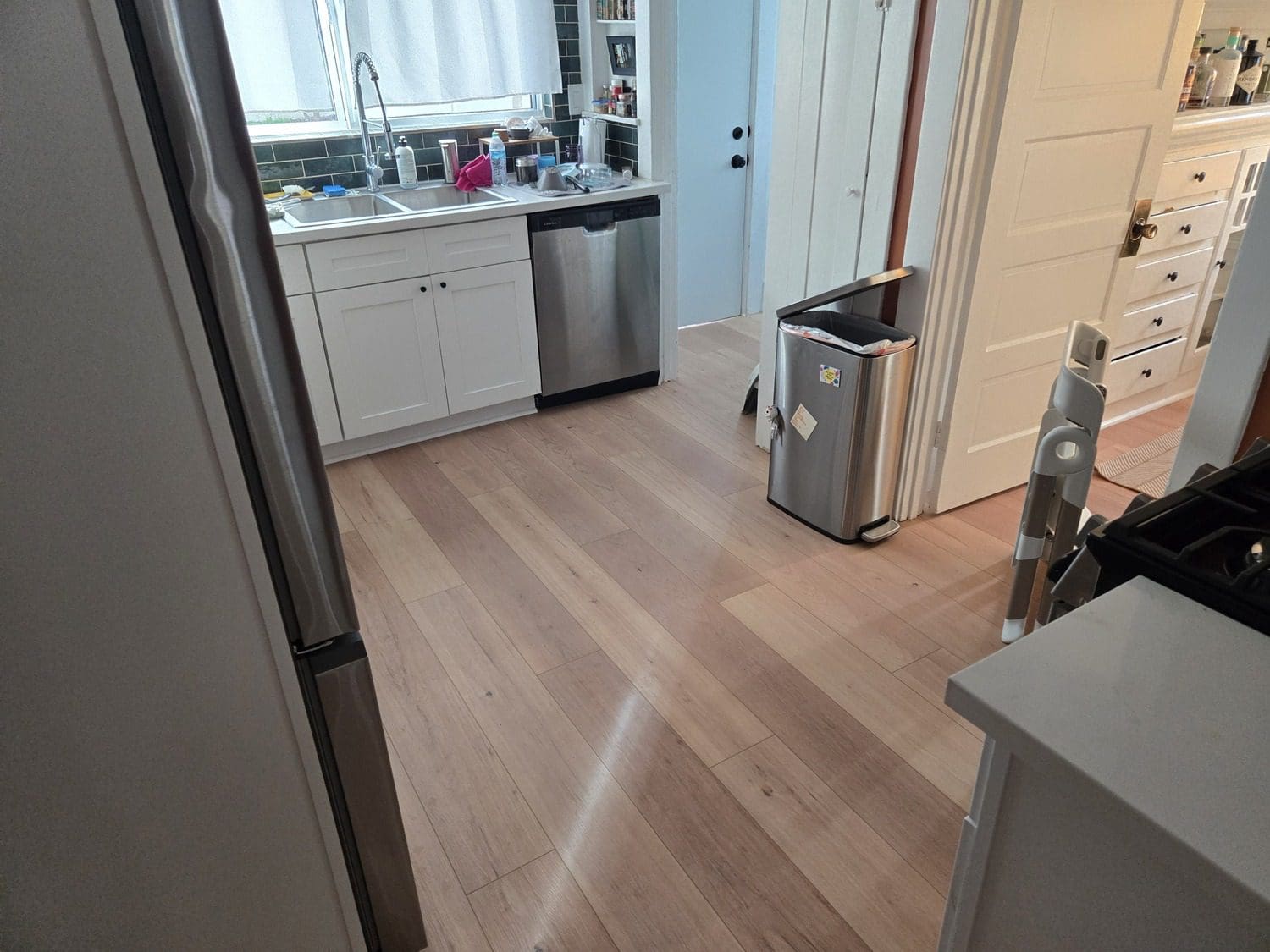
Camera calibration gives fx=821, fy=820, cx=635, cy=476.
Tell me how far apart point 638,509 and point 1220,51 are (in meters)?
2.78

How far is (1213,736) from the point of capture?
2.45 ft

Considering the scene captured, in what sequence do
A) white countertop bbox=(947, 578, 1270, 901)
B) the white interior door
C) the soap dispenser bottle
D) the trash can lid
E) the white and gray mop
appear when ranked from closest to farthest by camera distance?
white countertop bbox=(947, 578, 1270, 901), the white and gray mop, the trash can lid, the soap dispenser bottle, the white interior door

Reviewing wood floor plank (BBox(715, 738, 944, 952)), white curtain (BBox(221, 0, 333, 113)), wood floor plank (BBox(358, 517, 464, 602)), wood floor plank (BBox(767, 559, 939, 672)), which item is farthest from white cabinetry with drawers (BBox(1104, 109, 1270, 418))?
white curtain (BBox(221, 0, 333, 113))

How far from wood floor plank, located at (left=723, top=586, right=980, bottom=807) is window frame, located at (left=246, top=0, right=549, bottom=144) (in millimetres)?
2566

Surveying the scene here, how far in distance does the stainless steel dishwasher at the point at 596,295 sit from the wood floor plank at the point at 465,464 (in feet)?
1.47

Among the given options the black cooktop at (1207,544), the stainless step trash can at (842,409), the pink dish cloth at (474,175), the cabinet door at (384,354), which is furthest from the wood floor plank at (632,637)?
the pink dish cloth at (474,175)

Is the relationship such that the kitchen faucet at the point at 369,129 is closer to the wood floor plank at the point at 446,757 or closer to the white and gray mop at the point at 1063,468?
the wood floor plank at the point at 446,757

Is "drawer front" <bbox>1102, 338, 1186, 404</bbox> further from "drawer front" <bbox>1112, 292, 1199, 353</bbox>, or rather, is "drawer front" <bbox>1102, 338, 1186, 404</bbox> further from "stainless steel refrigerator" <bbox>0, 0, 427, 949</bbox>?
"stainless steel refrigerator" <bbox>0, 0, 427, 949</bbox>

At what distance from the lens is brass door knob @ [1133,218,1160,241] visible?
2674 millimetres

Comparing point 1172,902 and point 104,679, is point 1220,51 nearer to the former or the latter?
point 1172,902

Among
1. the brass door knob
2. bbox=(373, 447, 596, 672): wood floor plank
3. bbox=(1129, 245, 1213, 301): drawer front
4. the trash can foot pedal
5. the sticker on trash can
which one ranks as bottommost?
bbox=(373, 447, 596, 672): wood floor plank

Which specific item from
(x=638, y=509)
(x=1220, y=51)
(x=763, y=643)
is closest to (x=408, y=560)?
(x=638, y=509)

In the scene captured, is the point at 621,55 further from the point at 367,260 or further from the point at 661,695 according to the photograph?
the point at 661,695

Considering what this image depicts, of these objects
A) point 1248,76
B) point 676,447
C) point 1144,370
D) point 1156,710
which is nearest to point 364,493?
point 676,447
